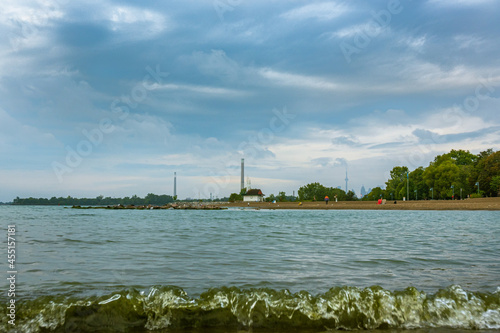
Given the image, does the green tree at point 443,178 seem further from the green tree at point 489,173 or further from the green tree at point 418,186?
the green tree at point 489,173

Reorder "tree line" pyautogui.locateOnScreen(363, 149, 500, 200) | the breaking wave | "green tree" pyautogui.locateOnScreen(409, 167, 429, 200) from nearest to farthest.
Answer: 1. the breaking wave
2. "tree line" pyautogui.locateOnScreen(363, 149, 500, 200)
3. "green tree" pyautogui.locateOnScreen(409, 167, 429, 200)

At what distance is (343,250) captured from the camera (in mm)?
9750

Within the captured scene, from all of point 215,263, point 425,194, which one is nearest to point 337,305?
A: point 215,263

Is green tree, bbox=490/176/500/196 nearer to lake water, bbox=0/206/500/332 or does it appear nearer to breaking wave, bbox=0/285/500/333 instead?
lake water, bbox=0/206/500/332

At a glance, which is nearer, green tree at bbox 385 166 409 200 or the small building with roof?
green tree at bbox 385 166 409 200

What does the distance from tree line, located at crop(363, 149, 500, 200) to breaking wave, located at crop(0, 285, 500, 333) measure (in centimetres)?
8632

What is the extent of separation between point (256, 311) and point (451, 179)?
9917 centimetres

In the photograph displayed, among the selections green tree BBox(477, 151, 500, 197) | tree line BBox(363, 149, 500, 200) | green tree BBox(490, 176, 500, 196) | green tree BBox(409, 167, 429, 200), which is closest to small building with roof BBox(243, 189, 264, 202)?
tree line BBox(363, 149, 500, 200)

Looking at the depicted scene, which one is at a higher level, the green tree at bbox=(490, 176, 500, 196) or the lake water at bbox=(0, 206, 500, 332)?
the green tree at bbox=(490, 176, 500, 196)

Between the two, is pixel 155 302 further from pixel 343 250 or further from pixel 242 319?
pixel 343 250

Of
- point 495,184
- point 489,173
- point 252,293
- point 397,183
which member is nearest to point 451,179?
point 489,173

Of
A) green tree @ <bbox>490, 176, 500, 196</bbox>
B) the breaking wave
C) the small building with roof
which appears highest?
green tree @ <bbox>490, 176, 500, 196</bbox>

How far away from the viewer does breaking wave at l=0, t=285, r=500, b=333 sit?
14.6 ft

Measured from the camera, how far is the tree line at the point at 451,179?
8344 centimetres
